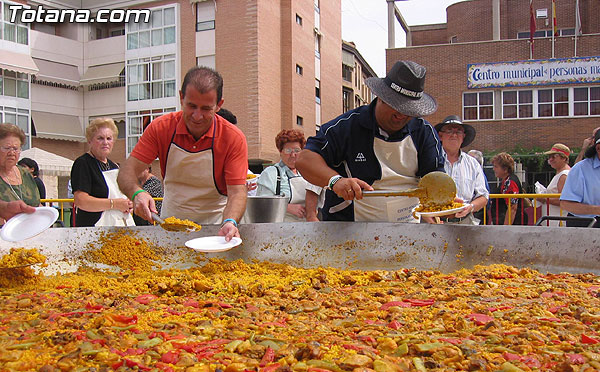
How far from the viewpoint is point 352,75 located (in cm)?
3588


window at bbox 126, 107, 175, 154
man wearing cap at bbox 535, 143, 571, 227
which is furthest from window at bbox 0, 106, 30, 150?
man wearing cap at bbox 535, 143, 571, 227

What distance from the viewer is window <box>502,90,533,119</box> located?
19.0 metres

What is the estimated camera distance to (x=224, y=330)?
160 centimetres

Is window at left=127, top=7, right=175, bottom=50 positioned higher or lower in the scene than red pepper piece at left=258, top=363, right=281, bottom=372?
higher

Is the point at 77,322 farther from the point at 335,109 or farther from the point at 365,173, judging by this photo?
the point at 335,109

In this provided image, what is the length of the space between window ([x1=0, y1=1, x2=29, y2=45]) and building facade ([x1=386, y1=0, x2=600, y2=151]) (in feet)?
48.0

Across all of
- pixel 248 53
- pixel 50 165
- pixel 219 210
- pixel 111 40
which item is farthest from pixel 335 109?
pixel 219 210

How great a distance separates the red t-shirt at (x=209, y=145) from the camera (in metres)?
2.77

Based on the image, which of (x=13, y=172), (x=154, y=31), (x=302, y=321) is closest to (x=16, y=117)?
(x=154, y=31)

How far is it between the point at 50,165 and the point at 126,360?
576 inches

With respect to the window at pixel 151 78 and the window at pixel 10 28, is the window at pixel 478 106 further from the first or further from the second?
the window at pixel 10 28

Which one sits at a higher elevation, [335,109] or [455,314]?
[335,109]

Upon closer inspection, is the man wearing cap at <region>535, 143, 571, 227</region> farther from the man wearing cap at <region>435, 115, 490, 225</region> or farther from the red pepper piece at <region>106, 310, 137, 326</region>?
the red pepper piece at <region>106, 310, 137, 326</region>

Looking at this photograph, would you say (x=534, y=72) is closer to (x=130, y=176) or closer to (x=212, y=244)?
(x=130, y=176)
